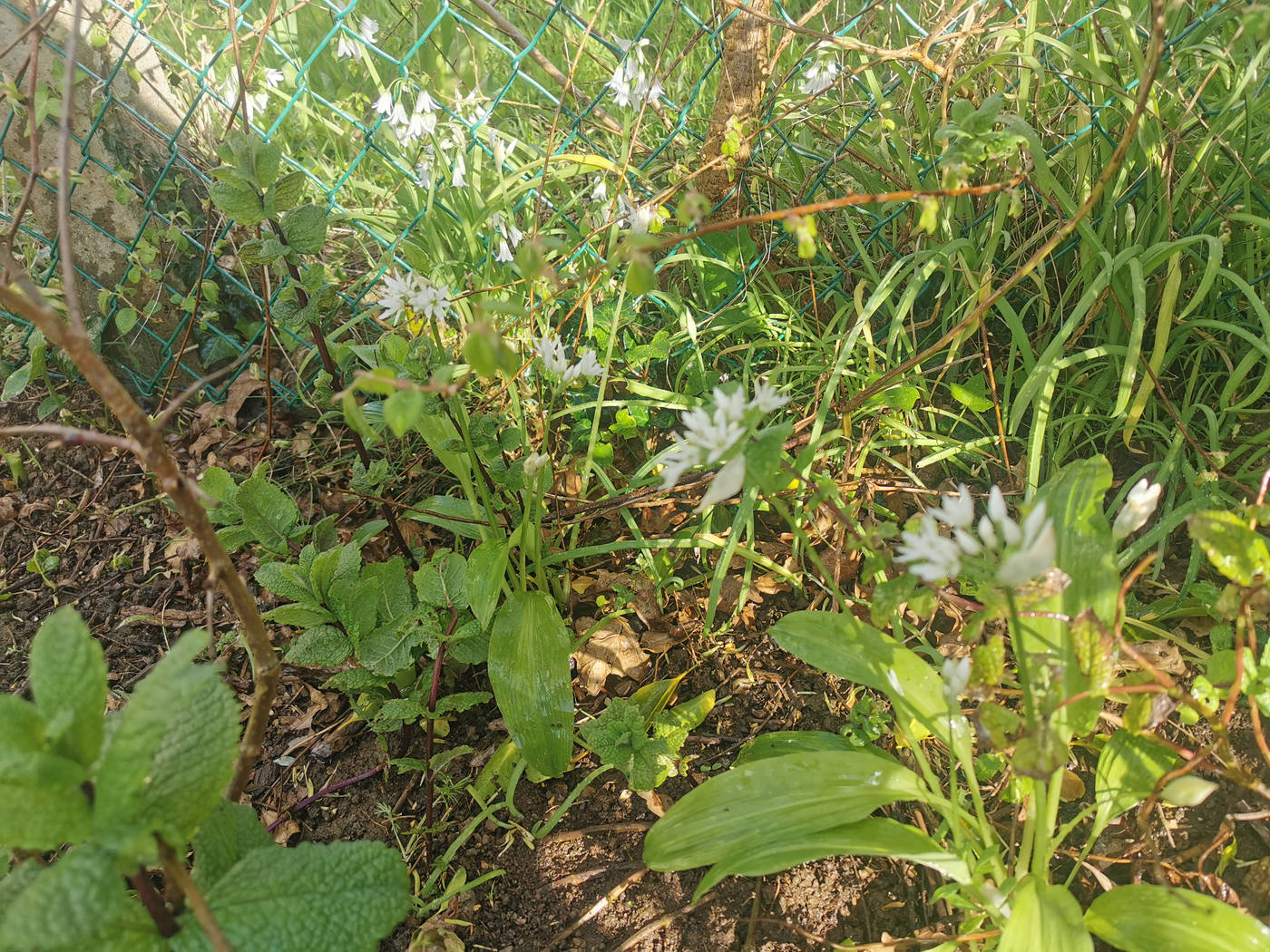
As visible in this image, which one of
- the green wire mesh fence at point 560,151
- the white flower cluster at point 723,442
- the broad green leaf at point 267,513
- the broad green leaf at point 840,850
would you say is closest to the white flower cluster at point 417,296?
the green wire mesh fence at point 560,151

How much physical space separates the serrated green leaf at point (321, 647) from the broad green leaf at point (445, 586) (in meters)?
0.15

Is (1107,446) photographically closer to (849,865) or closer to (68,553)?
(849,865)

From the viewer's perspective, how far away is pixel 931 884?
129 centimetres

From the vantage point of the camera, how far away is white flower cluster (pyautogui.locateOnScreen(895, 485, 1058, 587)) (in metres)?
0.83

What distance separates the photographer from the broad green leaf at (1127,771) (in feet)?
3.82

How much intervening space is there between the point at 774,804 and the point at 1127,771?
0.50 m

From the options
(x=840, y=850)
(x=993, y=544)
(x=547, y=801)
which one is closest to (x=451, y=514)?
(x=547, y=801)

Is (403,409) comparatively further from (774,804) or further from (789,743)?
(789,743)

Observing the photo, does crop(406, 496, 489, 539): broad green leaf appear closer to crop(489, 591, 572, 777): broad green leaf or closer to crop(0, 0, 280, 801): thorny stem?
crop(489, 591, 572, 777): broad green leaf

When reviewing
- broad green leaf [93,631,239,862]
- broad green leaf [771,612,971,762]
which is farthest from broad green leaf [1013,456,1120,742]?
broad green leaf [93,631,239,862]

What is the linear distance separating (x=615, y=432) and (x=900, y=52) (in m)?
0.93

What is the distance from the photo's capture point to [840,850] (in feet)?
3.57

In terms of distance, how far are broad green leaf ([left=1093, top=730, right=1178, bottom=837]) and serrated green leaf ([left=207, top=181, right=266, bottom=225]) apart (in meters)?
1.57

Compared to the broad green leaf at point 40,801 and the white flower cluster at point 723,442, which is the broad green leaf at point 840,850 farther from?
the broad green leaf at point 40,801
